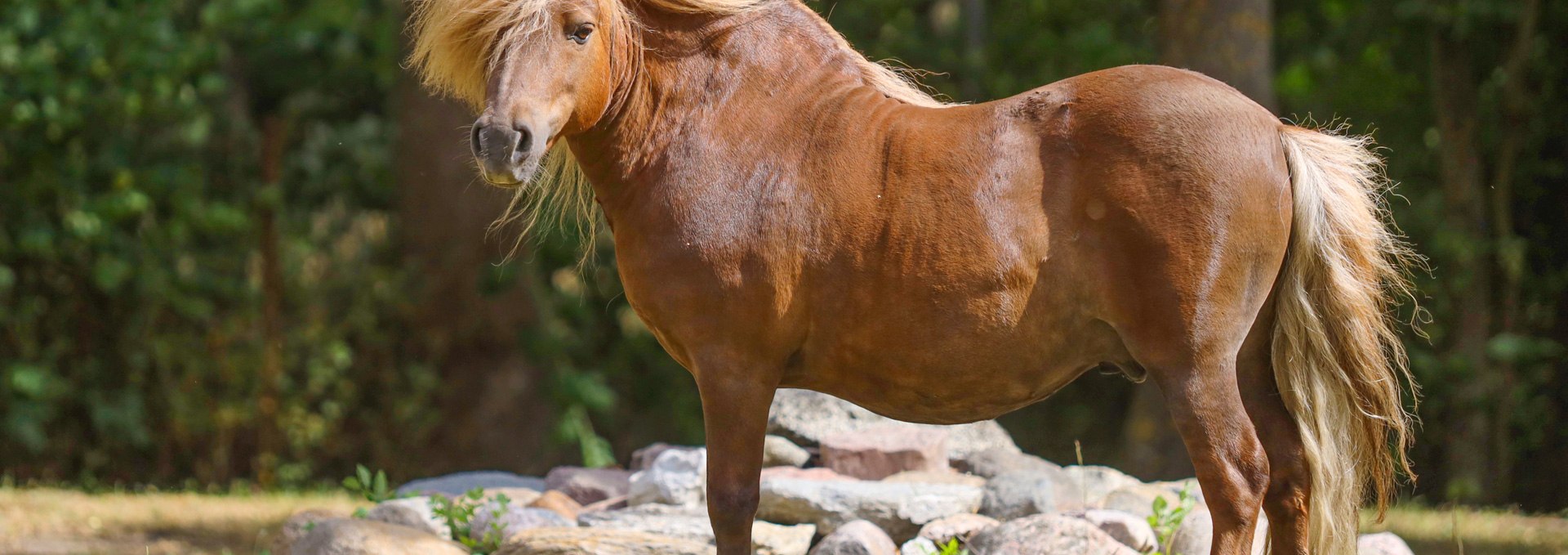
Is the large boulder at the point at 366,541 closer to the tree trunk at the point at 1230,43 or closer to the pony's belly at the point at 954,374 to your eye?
the pony's belly at the point at 954,374

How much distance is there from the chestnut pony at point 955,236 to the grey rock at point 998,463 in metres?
1.95

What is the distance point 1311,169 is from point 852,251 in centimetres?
112

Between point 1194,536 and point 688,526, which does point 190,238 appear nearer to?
point 688,526

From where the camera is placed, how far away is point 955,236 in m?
3.11

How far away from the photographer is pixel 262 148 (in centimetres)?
974

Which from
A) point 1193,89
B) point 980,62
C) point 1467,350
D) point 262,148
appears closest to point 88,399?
point 262,148

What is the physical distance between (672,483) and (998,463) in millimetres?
1328

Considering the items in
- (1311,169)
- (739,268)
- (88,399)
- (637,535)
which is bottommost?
(88,399)

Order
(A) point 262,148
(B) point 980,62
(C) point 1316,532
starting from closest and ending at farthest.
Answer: (C) point 1316,532, (A) point 262,148, (B) point 980,62

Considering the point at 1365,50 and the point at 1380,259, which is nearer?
the point at 1380,259

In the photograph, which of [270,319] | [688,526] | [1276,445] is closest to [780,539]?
[688,526]

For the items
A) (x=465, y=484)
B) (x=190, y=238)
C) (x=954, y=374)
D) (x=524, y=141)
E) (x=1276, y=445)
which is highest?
(x=524, y=141)

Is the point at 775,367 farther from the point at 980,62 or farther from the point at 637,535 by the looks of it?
the point at 980,62

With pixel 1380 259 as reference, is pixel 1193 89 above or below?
above
